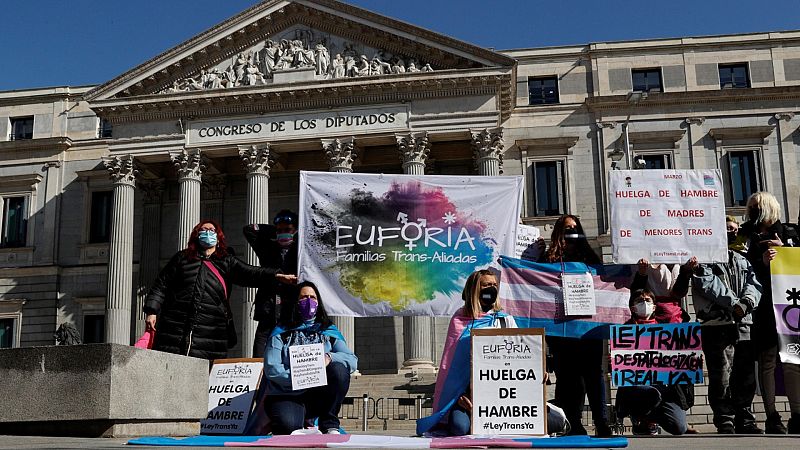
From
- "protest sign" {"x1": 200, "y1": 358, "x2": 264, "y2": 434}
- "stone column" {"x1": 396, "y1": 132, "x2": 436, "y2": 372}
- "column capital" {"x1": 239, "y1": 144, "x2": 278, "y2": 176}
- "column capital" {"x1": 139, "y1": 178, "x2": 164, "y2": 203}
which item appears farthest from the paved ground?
"column capital" {"x1": 139, "y1": 178, "x2": 164, "y2": 203}

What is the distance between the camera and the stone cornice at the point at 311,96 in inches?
1367

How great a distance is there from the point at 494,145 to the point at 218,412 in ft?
82.3

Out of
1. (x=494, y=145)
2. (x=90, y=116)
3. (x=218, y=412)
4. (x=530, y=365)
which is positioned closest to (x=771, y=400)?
(x=530, y=365)

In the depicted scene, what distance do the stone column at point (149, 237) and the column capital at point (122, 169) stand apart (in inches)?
95.1

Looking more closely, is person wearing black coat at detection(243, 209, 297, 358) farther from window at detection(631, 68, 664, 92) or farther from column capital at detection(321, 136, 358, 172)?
window at detection(631, 68, 664, 92)

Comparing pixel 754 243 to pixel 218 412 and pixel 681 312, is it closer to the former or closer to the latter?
pixel 681 312

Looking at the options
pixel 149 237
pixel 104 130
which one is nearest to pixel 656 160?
Answer: pixel 149 237

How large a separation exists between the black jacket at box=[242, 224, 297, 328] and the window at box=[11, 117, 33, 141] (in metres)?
35.4

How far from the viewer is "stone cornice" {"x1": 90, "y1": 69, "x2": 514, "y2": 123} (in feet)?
114

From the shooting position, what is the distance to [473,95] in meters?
34.9

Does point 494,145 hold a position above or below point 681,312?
above

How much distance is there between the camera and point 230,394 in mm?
10547

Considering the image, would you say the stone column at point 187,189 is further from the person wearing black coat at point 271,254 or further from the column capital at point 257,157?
the person wearing black coat at point 271,254

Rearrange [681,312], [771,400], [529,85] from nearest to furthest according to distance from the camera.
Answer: [771,400] → [681,312] → [529,85]
